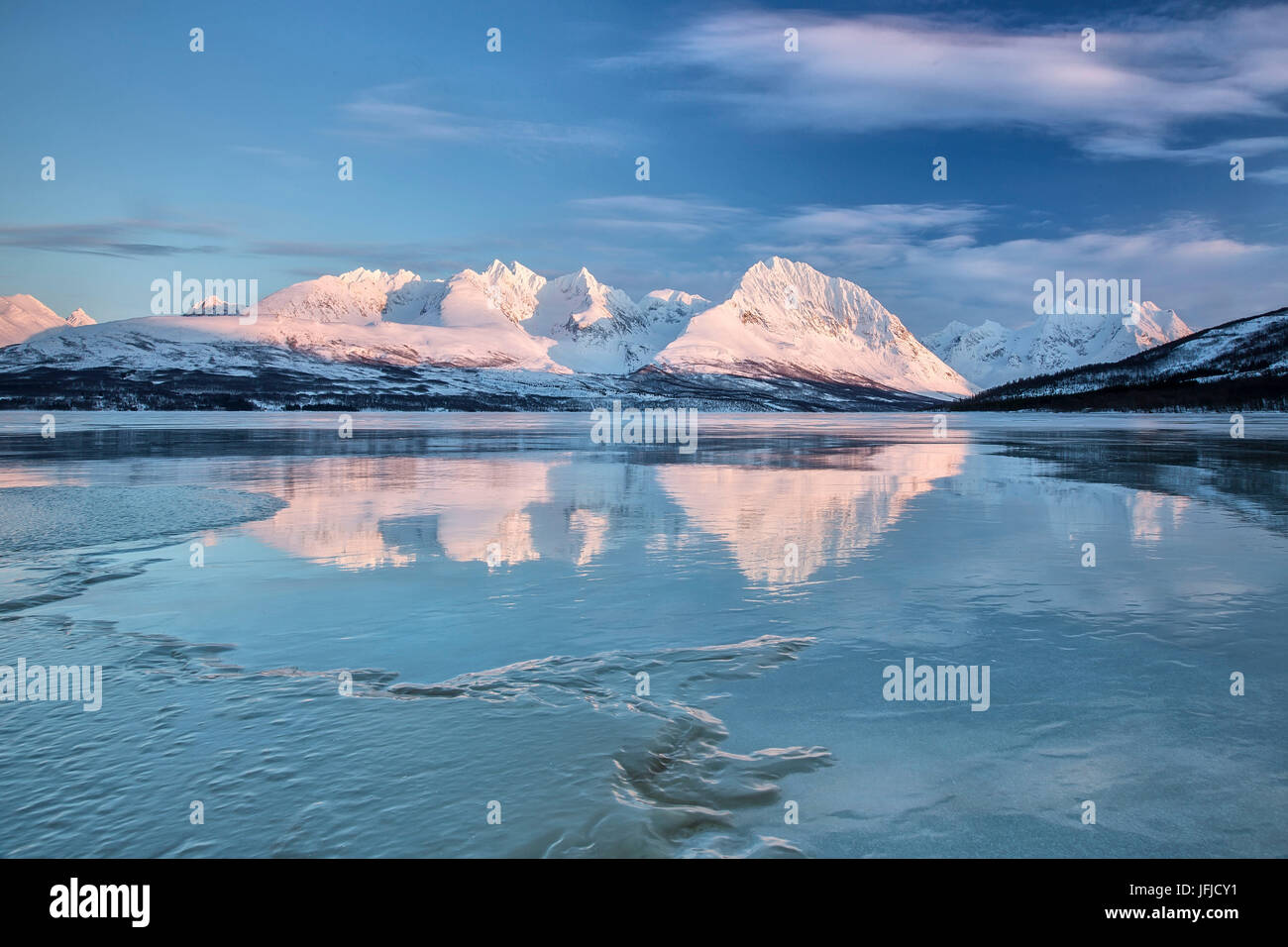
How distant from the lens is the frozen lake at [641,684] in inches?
245

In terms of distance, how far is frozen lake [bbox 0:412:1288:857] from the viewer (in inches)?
245

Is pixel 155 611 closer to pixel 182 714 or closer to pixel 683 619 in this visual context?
pixel 182 714

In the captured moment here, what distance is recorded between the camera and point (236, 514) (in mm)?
21406

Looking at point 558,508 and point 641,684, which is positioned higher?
point 558,508

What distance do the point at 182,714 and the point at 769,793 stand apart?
216 inches

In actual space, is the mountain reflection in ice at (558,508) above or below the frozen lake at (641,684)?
above

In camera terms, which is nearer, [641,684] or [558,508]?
[641,684]

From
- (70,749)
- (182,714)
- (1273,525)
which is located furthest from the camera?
(1273,525)

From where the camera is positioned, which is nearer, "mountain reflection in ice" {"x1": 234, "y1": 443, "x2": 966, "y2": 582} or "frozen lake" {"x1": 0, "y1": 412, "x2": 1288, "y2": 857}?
"frozen lake" {"x1": 0, "y1": 412, "x2": 1288, "y2": 857}

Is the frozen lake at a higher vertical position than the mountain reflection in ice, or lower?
lower

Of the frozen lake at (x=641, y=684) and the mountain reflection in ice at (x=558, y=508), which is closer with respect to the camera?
the frozen lake at (x=641, y=684)

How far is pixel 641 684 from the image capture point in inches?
363
